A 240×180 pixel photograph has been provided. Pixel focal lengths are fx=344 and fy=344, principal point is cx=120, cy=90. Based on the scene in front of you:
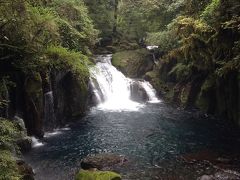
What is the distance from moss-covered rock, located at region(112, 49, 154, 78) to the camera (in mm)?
34469

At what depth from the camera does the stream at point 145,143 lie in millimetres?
15227

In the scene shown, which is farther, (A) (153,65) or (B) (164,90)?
(A) (153,65)

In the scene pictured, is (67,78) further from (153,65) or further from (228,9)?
(153,65)

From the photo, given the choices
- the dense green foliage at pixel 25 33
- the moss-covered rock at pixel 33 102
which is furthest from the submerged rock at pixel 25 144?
the dense green foliage at pixel 25 33

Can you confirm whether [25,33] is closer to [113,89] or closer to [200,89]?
[200,89]

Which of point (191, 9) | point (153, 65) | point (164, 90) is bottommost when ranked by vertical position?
point (164, 90)

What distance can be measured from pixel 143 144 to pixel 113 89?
13415mm

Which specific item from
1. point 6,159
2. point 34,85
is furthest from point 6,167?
point 34,85

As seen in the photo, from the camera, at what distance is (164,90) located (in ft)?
102

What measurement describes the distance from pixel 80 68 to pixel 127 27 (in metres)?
19.0

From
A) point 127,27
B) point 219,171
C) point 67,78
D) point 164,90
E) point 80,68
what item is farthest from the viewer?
point 127,27

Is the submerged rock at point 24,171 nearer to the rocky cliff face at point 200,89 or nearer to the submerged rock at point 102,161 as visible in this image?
the submerged rock at point 102,161

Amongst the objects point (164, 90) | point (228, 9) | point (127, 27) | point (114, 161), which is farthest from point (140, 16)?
point (114, 161)

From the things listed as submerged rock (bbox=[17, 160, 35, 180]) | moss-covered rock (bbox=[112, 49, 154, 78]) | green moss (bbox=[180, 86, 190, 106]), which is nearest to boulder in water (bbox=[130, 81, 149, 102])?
moss-covered rock (bbox=[112, 49, 154, 78])
